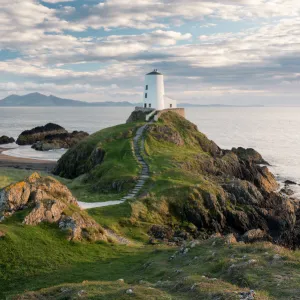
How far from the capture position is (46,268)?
24.3m

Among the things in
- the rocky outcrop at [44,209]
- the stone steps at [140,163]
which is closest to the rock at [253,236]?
the rocky outcrop at [44,209]

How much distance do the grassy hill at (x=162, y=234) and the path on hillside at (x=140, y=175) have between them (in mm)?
1062

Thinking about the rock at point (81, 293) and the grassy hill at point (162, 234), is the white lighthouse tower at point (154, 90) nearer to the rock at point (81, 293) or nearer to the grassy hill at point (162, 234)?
the grassy hill at point (162, 234)

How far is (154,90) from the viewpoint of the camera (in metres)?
93.4

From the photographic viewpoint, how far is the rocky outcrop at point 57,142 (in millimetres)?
120569

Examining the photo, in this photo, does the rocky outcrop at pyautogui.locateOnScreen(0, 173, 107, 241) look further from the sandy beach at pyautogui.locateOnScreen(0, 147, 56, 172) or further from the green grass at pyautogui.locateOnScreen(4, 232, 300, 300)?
the sandy beach at pyautogui.locateOnScreen(0, 147, 56, 172)

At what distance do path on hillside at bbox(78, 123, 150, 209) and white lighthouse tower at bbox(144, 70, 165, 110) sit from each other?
14189 millimetres

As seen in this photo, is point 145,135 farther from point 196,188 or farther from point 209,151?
point 196,188

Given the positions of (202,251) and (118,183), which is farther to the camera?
(118,183)

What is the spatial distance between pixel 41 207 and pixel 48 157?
254ft

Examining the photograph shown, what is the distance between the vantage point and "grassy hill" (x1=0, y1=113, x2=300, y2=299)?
1823 centimetres

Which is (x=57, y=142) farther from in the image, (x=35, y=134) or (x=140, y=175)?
(x=140, y=175)

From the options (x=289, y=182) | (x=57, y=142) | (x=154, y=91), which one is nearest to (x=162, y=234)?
(x=289, y=182)

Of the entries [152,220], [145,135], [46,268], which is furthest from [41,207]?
[145,135]
